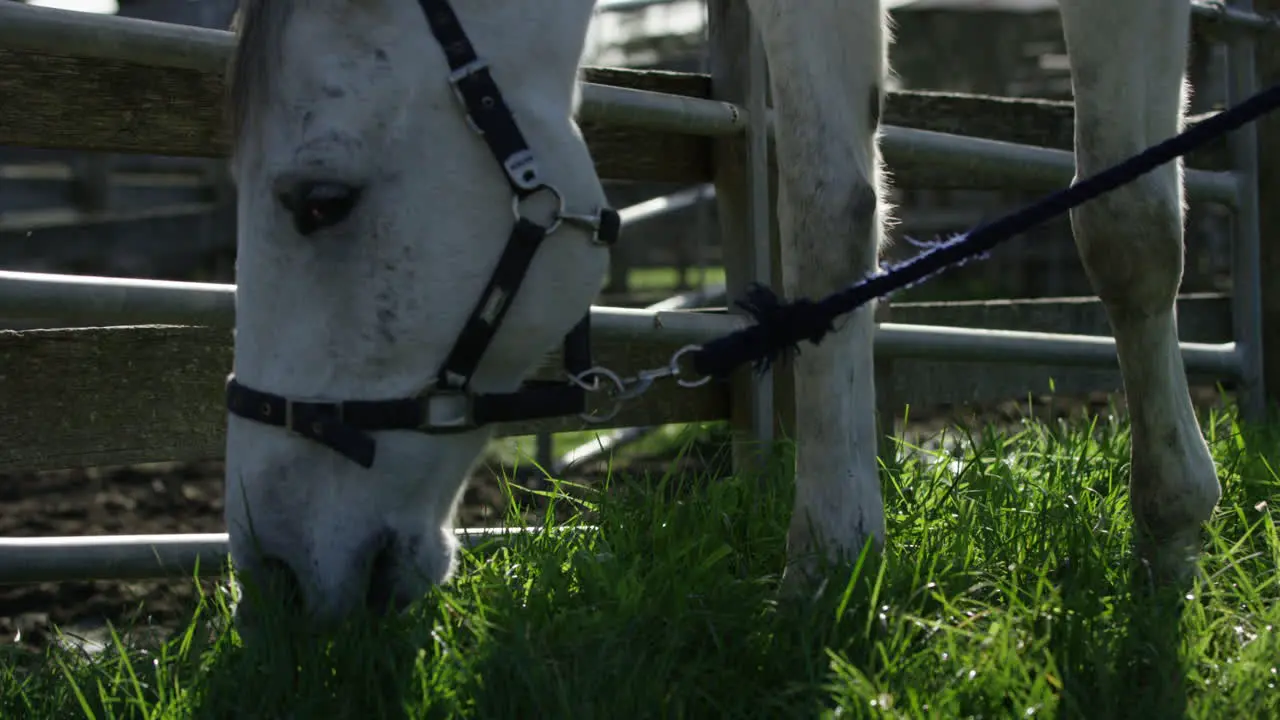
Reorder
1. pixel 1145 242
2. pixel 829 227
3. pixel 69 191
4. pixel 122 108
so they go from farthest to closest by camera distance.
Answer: pixel 69 191, pixel 122 108, pixel 1145 242, pixel 829 227

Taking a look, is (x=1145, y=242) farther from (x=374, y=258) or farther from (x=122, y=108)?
(x=122, y=108)

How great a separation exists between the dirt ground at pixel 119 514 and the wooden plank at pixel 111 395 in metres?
0.33

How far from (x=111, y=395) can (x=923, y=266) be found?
160cm

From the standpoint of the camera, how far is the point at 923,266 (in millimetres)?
1848

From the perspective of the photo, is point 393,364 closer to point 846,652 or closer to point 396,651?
point 396,651

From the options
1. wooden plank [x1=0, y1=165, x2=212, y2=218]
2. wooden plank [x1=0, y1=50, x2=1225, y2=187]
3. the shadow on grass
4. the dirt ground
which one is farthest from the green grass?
wooden plank [x1=0, y1=165, x2=212, y2=218]

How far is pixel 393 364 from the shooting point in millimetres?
1756

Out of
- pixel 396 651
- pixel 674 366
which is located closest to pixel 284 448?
pixel 396 651

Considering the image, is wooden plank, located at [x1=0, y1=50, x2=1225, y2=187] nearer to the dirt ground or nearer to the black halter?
the black halter

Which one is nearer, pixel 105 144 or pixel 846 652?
pixel 846 652

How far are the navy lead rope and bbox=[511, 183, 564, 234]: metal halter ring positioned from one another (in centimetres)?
27

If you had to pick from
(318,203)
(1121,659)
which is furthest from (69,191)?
(1121,659)

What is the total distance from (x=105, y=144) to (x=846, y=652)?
Result: 5.61 feet

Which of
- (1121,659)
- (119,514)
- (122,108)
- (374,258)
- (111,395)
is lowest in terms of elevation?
(119,514)
